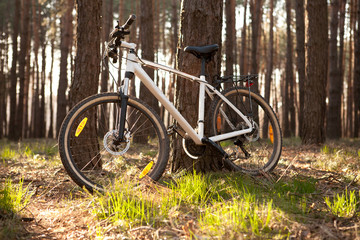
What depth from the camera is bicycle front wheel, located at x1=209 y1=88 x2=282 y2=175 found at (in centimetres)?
352

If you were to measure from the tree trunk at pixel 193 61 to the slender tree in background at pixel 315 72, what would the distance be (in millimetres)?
4329

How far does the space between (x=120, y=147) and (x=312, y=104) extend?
5614 mm

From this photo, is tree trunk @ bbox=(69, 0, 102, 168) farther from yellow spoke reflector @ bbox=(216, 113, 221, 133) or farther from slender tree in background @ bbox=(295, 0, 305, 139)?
slender tree in background @ bbox=(295, 0, 305, 139)

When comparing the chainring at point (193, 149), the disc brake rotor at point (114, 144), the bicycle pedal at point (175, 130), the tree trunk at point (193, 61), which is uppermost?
the tree trunk at point (193, 61)

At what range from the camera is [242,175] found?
3527mm

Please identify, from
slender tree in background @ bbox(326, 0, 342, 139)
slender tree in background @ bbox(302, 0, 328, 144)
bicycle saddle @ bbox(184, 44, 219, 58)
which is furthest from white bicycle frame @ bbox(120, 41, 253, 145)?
slender tree in background @ bbox(326, 0, 342, 139)

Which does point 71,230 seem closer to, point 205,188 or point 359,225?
point 205,188

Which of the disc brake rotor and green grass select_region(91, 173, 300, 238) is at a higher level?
the disc brake rotor

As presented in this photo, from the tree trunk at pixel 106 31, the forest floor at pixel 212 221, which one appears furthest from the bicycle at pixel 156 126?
the tree trunk at pixel 106 31

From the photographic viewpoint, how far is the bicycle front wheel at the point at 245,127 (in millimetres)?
3521

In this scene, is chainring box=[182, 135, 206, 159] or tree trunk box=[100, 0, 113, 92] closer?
chainring box=[182, 135, 206, 159]

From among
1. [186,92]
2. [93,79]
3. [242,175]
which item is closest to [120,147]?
[186,92]

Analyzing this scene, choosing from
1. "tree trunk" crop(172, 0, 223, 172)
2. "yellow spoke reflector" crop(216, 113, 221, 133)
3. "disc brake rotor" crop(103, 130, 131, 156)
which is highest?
"tree trunk" crop(172, 0, 223, 172)

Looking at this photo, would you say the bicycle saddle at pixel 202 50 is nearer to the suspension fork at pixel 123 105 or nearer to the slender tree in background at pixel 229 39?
the suspension fork at pixel 123 105
